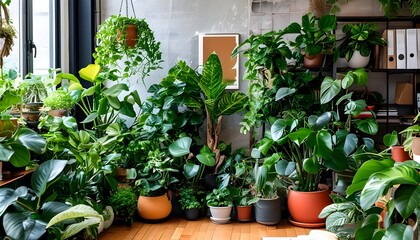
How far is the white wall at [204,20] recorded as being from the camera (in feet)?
18.8

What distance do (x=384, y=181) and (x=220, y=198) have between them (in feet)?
8.91

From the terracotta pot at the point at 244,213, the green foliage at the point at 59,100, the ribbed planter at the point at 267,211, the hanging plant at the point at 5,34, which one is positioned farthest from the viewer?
the terracotta pot at the point at 244,213

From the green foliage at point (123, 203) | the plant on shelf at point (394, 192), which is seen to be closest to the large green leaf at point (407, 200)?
the plant on shelf at point (394, 192)

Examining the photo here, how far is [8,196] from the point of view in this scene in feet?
10.5

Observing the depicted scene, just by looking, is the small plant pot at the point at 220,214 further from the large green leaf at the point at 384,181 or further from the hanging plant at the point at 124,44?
the large green leaf at the point at 384,181

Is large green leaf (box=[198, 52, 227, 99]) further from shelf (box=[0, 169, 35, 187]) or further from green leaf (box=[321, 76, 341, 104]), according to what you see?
shelf (box=[0, 169, 35, 187])

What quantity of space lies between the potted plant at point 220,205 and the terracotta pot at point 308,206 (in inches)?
23.5

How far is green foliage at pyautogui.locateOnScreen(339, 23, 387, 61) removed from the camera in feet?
17.1

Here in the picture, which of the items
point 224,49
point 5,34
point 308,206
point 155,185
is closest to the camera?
point 5,34

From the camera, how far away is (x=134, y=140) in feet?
17.7

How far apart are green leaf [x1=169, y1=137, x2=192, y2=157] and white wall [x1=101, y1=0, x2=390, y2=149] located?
73 centimetres

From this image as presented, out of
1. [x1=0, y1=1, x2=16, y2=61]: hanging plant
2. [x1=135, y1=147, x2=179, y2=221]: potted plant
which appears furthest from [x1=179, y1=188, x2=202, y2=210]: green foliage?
[x1=0, y1=1, x2=16, y2=61]: hanging plant

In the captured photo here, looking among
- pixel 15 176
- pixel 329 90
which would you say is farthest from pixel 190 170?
pixel 15 176

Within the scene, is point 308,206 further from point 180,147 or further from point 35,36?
point 35,36
